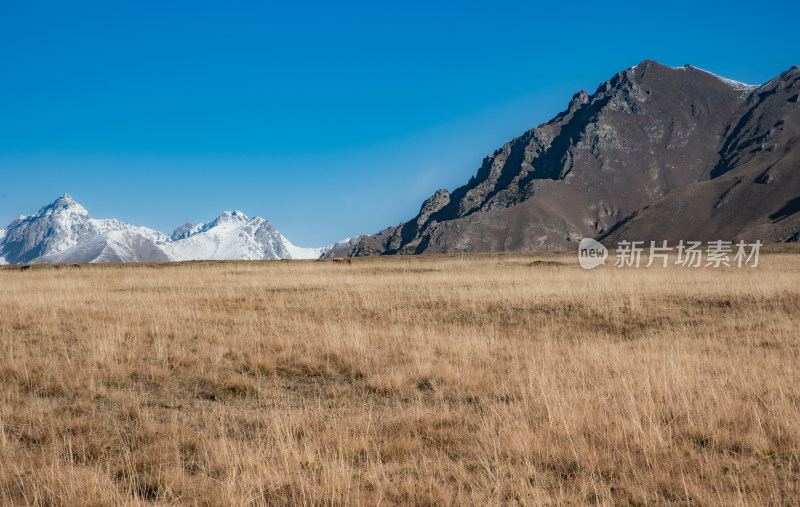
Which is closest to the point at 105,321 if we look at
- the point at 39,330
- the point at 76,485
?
the point at 39,330

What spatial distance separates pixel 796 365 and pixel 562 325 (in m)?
5.37

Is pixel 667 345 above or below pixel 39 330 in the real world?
below

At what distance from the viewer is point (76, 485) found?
401 cm

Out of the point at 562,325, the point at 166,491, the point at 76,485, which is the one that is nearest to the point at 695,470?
the point at 166,491

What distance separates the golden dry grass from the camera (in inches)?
163

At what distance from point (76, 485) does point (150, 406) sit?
289 cm

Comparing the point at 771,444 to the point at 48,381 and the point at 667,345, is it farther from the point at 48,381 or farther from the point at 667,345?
the point at 48,381

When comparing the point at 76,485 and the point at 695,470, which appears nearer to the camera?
the point at 76,485

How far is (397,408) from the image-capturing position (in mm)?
6480

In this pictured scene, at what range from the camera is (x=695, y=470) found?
4312mm

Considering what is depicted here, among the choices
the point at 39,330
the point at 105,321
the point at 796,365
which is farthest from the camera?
the point at 105,321

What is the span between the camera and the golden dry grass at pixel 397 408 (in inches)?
163

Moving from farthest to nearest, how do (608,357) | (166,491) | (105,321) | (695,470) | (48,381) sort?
(105,321), (608,357), (48,381), (695,470), (166,491)

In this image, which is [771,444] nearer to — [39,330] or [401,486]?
[401,486]
